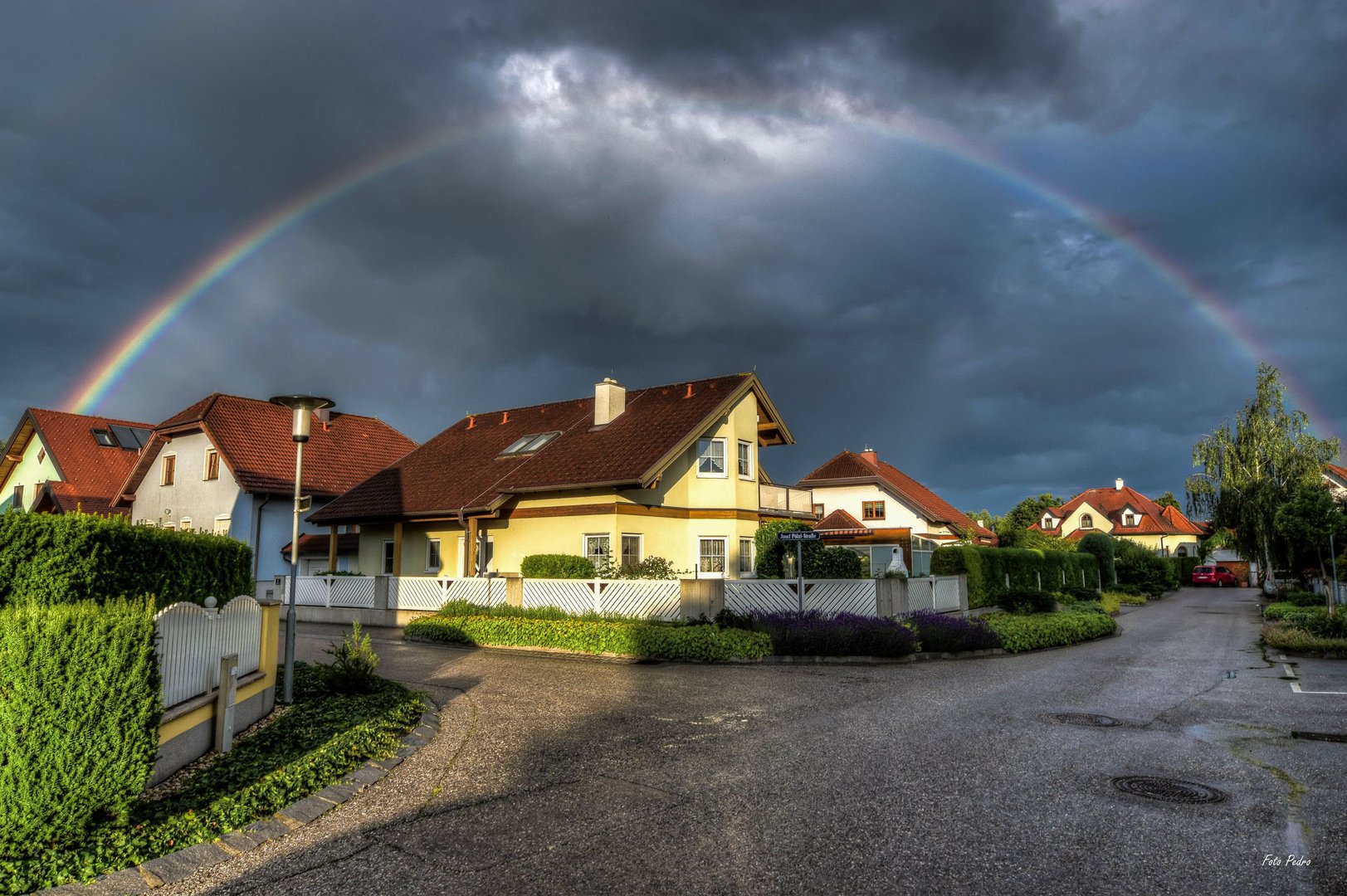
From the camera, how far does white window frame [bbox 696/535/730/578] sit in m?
26.0

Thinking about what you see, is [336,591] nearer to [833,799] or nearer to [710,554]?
[710,554]

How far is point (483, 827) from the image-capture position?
5902 millimetres

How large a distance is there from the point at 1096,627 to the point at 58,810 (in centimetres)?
2372

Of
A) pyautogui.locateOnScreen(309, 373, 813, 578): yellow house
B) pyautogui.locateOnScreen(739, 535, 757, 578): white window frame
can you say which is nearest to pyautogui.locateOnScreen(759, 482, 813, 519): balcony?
pyautogui.locateOnScreen(309, 373, 813, 578): yellow house

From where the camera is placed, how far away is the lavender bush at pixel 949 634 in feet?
57.2

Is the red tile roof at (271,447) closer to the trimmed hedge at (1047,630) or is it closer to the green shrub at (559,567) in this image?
the green shrub at (559,567)

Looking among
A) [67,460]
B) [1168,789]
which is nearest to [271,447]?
[67,460]

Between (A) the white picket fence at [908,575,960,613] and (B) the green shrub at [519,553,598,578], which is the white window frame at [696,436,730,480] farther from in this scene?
(A) the white picket fence at [908,575,960,613]

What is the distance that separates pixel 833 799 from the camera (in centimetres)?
657

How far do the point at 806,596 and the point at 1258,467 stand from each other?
105 feet

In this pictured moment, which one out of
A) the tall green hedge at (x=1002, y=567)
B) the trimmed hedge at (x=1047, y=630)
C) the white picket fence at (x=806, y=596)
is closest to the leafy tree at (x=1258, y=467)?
the tall green hedge at (x=1002, y=567)

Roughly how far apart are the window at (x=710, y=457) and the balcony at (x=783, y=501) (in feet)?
5.76

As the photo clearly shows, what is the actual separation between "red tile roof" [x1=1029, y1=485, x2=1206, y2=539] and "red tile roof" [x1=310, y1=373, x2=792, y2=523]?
59.4 meters

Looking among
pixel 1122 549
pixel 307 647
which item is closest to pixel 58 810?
pixel 307 647
